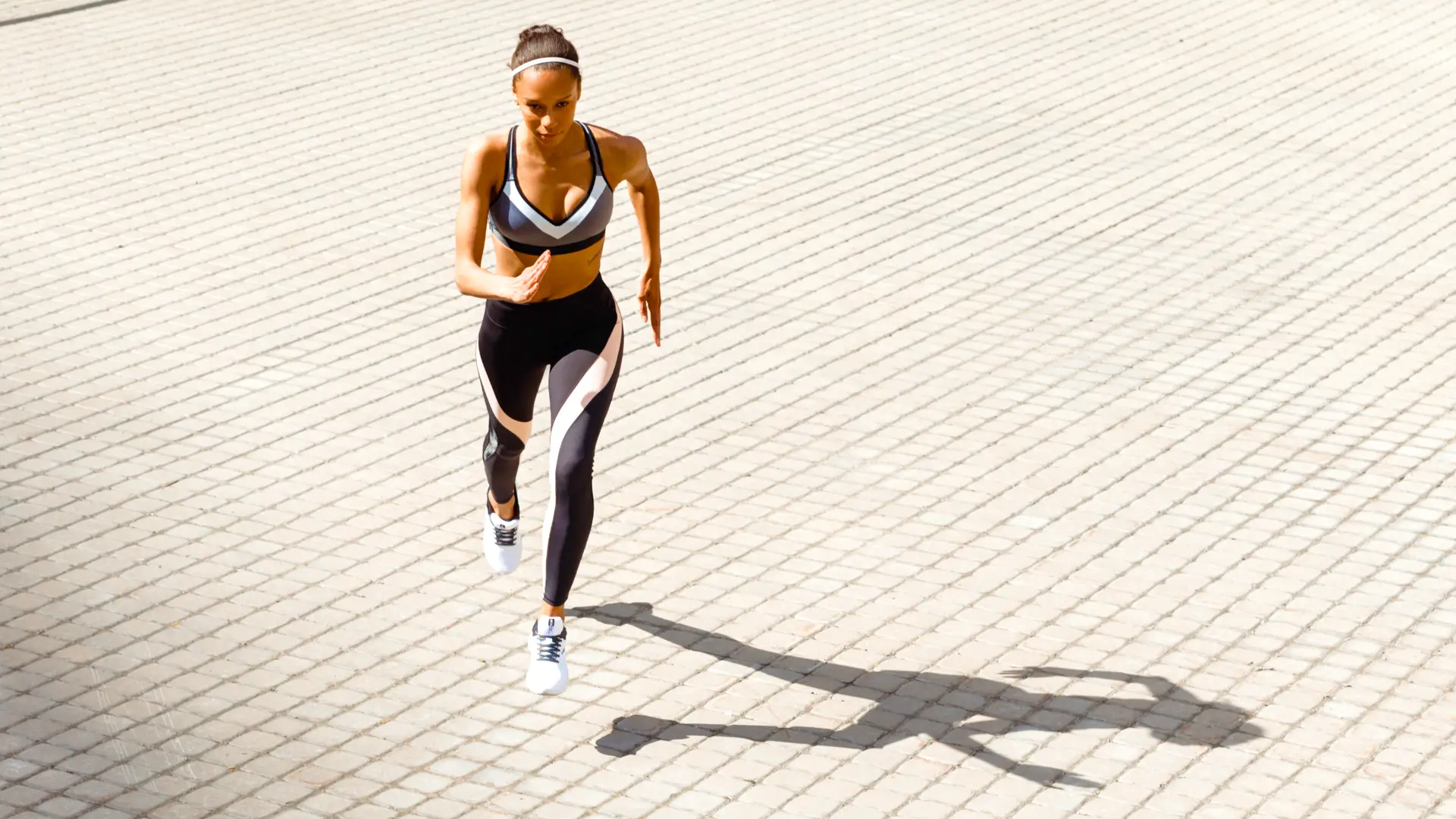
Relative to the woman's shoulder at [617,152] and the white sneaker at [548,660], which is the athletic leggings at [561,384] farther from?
the woman's shoulder at [617,152]

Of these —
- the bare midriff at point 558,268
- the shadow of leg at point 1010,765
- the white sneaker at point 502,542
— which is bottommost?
the shadow of leg at point 1010,765

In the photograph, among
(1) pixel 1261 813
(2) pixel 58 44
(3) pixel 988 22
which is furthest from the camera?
(3) pixel 988 22

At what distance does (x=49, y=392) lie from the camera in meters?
9.27

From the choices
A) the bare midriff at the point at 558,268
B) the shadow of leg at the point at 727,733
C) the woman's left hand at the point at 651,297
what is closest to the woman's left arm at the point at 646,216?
the woman's left hand at the point at 651,297

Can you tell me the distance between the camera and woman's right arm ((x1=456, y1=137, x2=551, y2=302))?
21.0 ft

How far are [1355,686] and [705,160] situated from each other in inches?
283

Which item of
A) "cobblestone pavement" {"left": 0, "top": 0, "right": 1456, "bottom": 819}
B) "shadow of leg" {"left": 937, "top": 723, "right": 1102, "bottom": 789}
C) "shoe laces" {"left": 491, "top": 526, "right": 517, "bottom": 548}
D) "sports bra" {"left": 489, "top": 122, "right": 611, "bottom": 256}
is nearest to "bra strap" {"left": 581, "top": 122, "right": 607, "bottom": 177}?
"sports bra" {"left": 489, "top": 122, "right": 611, "bottom": 256}

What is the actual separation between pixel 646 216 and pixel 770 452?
7.16ft

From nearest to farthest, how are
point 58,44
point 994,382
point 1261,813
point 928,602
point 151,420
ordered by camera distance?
point 1261,813
point 928,602
point 151,420
point 994,382
point 58,44

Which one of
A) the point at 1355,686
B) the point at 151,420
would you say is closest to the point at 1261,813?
the point at 1355,686

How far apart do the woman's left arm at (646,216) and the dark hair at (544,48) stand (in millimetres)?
460

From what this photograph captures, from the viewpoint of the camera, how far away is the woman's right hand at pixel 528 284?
20.4 ft

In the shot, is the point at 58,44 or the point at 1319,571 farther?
the point at 58,44

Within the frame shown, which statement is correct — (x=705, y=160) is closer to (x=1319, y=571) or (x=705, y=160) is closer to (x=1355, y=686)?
(x=1319, y=571)
